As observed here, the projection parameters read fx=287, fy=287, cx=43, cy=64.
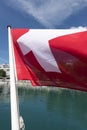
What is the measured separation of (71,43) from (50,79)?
95 cm

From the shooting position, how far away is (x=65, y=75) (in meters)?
5.30

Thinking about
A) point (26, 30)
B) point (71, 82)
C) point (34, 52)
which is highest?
point (26, 30)

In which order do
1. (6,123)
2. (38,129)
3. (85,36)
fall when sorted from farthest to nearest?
1. (6,123)
2. (38,129)
3. (85,36)

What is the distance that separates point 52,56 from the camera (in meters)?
5.22

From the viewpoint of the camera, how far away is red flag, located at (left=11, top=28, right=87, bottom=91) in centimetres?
494

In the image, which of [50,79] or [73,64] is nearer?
[73,64]

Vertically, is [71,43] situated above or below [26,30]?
below

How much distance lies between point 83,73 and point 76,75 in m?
0.16

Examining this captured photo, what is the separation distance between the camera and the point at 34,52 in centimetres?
528

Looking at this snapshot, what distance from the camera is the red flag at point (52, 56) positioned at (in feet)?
16.2

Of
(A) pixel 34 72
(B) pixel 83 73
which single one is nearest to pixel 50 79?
(A) pixel 34 72

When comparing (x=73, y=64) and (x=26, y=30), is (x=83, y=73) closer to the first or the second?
(x=73, y=64)

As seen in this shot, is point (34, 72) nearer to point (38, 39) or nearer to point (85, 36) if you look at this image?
point (38, 39)

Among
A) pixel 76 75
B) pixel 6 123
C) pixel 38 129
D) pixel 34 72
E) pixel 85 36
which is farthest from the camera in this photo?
pixel 6 123
